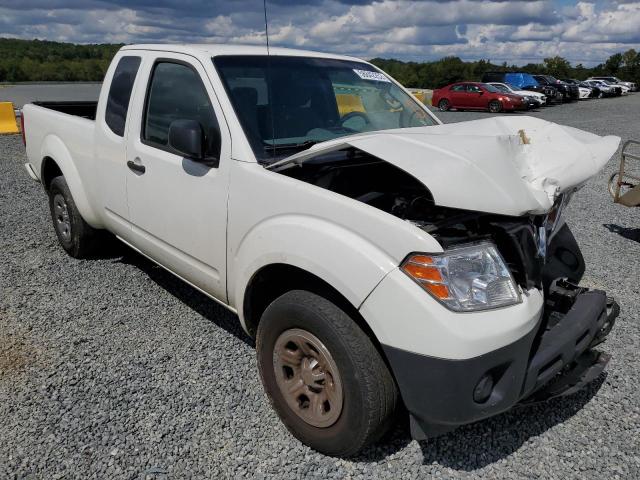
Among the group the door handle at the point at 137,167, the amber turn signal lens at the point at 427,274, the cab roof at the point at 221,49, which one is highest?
the cab roof at the point at 221,49

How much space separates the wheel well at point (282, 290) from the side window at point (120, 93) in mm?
1765

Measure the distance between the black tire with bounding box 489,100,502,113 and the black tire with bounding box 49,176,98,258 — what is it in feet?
74.1

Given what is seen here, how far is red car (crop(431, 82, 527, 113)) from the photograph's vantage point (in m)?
24.0

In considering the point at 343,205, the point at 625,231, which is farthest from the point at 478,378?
the point at 625,231

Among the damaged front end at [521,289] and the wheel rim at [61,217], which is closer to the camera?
the damaged front end at [521,289]

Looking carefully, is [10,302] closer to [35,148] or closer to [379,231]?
[35,148]

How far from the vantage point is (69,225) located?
192 inches

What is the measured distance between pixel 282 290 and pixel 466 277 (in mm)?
1051

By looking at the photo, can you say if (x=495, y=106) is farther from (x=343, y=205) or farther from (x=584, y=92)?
(x=343, y=205)

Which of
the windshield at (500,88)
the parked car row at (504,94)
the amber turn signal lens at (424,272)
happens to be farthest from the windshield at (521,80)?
the amber turn signal lens at (424,272)

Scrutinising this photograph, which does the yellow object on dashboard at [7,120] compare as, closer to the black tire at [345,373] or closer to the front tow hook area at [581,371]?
the black tire at [345,373]

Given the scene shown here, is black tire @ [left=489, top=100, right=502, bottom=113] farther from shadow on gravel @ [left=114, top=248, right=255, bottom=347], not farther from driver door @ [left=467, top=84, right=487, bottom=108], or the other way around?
shadow on gravel @ [left=114, top=248, right=255, bottom=347]

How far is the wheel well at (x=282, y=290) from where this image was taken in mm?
2346

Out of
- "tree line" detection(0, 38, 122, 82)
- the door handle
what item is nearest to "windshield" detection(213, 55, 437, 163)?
the door handle
